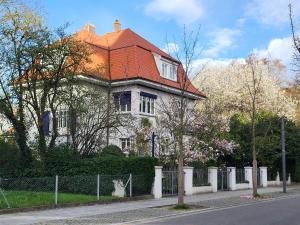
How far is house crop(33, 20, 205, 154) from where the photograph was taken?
37281 mm

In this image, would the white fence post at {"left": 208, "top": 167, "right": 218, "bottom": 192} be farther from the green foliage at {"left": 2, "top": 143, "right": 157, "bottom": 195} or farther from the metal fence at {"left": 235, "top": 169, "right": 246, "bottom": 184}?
the green foliage at {"left": 2, "top": 143, "right": 157, "bottom": 195}

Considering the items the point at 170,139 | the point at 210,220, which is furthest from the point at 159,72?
the point at 210,220

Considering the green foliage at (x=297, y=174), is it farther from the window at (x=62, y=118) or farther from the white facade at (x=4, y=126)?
the white facade at (x=4, y=126)

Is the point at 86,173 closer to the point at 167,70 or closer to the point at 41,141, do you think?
the point at 41,141

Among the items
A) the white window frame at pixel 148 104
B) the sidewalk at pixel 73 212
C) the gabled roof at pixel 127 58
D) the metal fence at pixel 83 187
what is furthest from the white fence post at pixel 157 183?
the white window frame at pixel 148 104

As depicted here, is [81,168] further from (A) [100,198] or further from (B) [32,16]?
(B) [32,16]

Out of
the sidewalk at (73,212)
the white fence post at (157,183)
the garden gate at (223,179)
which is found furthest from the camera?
the garden gate at (223,179)

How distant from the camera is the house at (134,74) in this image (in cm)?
3728

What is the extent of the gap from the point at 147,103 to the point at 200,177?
10979 mm

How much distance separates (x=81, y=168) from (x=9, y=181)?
3871 mm

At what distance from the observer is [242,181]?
1420 inches

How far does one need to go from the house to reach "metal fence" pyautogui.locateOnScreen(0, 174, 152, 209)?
1010 centimetres

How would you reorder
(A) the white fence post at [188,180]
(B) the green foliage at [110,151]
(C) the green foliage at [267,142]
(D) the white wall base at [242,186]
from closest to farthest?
(A) the white fence post at [188,180] → (B) the green foliage at [110,151] → (D) the white wall base at [242,186] → (C) the green foliage at [267,142]

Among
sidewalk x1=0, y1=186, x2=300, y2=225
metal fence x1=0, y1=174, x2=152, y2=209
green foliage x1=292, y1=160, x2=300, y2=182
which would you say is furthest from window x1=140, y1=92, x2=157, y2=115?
sidewalk x1=0, y1=186, x2=300, y2=225
